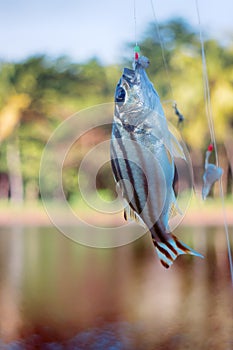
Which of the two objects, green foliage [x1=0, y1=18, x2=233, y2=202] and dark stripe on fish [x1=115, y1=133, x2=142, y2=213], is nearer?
dark stripe on fish [x1=115, y1=133, x2=142, y2=213]

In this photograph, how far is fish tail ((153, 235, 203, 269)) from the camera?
1.30 m

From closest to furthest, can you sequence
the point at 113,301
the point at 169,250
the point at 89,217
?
the point at 169,250 → the point at 113,301 → the point at 89,217

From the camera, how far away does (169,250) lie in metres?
1.32

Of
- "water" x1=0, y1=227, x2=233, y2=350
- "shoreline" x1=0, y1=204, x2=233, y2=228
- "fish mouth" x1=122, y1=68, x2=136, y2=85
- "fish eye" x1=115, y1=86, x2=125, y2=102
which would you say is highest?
"shoreline" x1=0, y1=204, x2=233, y2=228

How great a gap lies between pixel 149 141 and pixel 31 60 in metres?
16.1

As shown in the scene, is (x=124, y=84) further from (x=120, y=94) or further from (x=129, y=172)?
(x=129, y=172)

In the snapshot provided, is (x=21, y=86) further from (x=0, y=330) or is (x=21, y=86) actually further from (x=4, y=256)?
(x=0, y=330)

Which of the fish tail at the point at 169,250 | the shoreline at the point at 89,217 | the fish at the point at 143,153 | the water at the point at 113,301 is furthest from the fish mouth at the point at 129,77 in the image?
the shoreline at the point at 89,217

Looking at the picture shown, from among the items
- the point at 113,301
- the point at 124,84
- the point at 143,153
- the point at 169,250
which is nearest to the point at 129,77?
the point at 124,84

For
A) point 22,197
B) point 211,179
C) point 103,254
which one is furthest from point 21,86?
point 211,179

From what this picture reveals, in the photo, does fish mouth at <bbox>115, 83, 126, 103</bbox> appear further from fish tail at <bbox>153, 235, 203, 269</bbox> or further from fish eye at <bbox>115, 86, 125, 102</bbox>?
fish tail at <bbox>153, 235, 203, 269</bbox>

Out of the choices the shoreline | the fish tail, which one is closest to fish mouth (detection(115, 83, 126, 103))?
the fish tail

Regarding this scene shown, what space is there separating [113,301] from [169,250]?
4795 millimetres

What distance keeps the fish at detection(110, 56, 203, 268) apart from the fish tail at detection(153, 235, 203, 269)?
0.02 meters
